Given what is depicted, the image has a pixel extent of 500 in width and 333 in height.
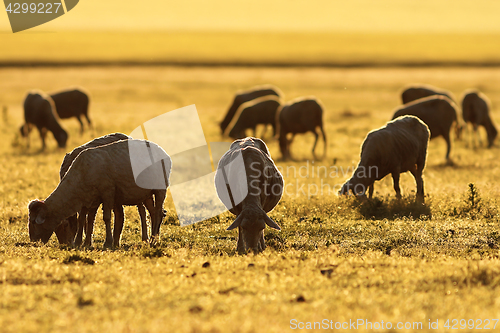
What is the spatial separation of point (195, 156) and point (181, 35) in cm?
9194

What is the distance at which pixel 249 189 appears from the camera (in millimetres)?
9914

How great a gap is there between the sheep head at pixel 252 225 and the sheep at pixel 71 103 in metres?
22.8

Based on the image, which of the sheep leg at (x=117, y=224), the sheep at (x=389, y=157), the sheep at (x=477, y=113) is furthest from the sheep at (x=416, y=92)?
the sheep leg at (x=117, y=224)

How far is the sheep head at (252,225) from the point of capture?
9320 mm

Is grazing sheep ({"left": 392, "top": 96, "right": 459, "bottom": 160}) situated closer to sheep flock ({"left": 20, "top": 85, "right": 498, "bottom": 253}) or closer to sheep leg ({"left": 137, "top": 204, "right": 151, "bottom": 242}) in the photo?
sheep flock ({"left": 20, "top": 85, "right": 498, "bottom": 253})

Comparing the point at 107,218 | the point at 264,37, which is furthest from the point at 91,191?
the point at 264,37

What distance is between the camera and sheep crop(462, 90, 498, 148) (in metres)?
28.2

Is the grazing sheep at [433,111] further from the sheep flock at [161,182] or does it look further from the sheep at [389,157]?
the sheep at [389,157]

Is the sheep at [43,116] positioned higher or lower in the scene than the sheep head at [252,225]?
higher

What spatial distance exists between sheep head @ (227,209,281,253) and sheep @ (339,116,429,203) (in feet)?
16.1

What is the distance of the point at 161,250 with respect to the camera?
9.70 metres

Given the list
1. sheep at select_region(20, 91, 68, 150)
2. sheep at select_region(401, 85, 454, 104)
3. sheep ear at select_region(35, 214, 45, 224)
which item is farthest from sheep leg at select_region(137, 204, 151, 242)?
sheep at select_region(401, 85, 454, 104)

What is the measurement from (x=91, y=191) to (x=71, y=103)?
2124cm

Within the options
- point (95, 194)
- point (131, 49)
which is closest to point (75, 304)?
point (95, 194)
